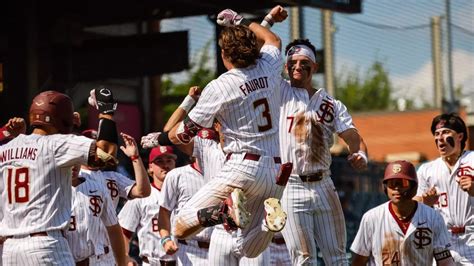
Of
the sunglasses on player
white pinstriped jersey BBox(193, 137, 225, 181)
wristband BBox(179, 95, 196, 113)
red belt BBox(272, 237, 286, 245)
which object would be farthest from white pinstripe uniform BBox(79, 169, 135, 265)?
the sunglasses on player

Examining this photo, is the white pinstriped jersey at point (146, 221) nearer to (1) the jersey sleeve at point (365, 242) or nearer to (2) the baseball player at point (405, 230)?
(1) the jersey sleeve at point (365, 242)

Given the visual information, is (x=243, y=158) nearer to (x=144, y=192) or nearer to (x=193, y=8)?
(x=144, y=192)

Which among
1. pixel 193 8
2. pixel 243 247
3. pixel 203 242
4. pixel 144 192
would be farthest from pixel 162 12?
pixel 243 247

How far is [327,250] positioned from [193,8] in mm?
8074

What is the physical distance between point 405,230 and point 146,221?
3609 mm

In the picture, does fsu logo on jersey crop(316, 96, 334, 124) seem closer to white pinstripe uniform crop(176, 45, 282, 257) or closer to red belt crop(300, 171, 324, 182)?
red belt crop(300, 171, 324, 182)

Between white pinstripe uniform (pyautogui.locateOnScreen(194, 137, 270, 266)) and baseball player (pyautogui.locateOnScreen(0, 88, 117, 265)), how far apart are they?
87.6 inches

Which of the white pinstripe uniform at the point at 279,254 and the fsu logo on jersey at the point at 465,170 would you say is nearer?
the fsu logo on jersey at the point at 465,170

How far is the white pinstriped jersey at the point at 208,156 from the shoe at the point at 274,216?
204 cm

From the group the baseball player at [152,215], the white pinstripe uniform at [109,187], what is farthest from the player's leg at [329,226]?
the baseball player at [152,215]

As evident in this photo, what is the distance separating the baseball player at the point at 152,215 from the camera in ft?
47.6

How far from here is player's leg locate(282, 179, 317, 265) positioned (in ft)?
38.1

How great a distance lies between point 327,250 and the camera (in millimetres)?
11688

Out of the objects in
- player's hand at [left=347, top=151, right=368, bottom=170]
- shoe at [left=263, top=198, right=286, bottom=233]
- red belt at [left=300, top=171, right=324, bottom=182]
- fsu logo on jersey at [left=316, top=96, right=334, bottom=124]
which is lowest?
shoe at [left=263, top=198, right=286, bottom=233]
